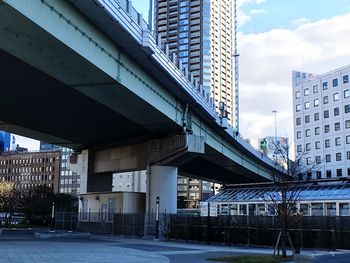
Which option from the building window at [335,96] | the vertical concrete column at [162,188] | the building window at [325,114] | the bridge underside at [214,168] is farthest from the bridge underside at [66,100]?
the building window at [325,114]

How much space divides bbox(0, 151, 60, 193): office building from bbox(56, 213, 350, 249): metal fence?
464 ft

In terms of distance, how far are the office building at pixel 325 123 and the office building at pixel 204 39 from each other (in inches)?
1153

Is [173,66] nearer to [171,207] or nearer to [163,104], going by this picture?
[163,104]

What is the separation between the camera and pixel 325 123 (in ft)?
387

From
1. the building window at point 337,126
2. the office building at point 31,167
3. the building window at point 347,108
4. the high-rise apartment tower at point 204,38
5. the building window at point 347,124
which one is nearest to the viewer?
the high-rise apartment tower at point 204,38

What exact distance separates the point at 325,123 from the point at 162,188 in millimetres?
80956

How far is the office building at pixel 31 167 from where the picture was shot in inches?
7421

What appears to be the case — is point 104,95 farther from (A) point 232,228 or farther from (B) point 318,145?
(B) point 318,145

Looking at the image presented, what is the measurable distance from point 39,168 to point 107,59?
565 ft

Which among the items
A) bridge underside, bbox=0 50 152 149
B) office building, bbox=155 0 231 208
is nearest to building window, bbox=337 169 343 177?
office building, bbox=155 0 231 208

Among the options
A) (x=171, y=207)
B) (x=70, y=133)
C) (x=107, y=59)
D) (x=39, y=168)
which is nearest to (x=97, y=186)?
(x=70, y=133)

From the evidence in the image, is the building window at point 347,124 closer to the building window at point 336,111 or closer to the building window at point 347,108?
the building window at point 347,108

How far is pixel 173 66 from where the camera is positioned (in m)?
32.6

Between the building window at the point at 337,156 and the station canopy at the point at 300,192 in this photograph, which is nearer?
the station canopy at the point at 300,192
